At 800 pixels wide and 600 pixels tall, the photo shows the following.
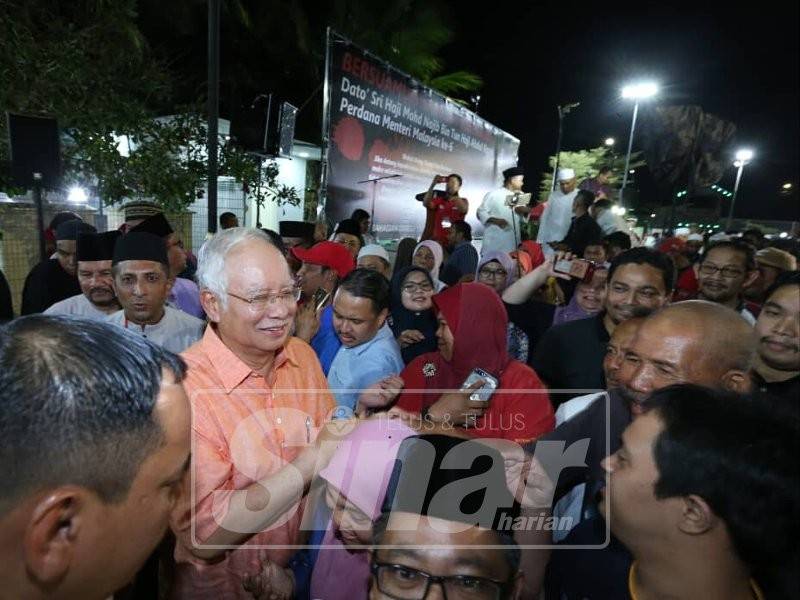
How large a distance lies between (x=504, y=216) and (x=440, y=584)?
8.75m

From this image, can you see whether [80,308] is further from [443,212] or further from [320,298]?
[443,212]

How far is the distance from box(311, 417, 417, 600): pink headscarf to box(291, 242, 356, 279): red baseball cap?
2.31 meters

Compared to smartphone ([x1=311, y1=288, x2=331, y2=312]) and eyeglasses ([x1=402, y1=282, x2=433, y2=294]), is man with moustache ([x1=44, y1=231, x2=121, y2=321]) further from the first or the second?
eyeglasses ([x1=402, y1=282, x2=433, y2=294])

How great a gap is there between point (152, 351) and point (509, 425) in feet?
5.16

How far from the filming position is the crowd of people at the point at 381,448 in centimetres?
86

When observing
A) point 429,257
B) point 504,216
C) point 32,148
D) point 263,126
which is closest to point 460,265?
point 429,257

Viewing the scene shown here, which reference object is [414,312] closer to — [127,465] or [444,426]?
[444,426]

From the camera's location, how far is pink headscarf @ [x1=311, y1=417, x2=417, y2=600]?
152 cm

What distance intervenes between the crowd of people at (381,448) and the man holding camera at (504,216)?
17.6 ft

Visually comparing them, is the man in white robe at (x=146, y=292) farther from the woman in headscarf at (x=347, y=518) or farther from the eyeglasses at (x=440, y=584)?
the eyeglasses at (x=440, y=584)

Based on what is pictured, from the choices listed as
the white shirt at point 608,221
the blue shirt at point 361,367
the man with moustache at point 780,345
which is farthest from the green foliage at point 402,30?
the man with moustache at point 780,345

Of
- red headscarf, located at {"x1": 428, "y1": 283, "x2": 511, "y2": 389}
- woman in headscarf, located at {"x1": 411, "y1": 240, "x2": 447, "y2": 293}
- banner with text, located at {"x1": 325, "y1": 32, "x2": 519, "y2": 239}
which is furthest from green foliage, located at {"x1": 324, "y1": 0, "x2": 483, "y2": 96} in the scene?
red headscarf, located at {"x1": 428, "y1": 283, "x2": 511, "y2": 389}

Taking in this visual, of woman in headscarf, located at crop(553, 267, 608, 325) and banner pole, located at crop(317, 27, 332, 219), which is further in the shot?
banner pole, located at crop(317, 27, 332, 219)

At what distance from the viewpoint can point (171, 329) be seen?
9.76ft
